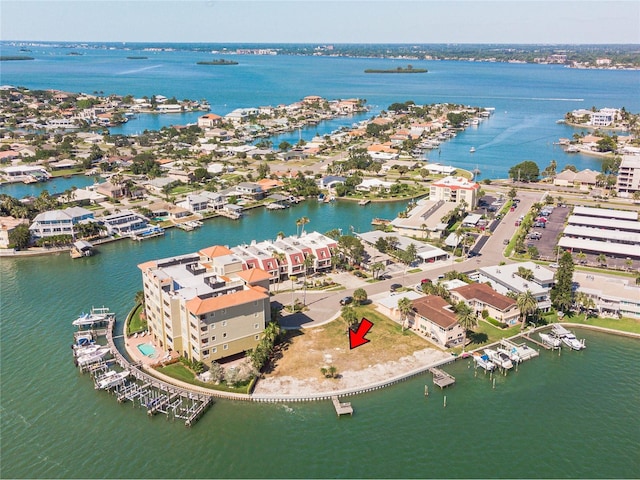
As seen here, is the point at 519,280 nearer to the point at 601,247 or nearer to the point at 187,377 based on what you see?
the point at 601,247

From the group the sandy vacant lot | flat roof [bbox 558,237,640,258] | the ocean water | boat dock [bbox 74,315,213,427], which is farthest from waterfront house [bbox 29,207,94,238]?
flat roof [bbox 558,237,640,258]

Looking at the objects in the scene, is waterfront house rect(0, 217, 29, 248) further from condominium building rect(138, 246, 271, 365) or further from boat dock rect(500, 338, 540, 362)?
boat dock rect(500, 338, 540, 362)

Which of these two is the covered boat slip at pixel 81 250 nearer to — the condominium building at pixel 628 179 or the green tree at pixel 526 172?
the green tree at pixel 526 172

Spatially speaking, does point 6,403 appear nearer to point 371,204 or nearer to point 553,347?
point 553,347

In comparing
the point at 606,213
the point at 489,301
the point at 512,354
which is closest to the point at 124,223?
the point at 489,301

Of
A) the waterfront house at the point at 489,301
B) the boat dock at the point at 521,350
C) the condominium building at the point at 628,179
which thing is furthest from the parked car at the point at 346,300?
the condominium building at the point at 628,179

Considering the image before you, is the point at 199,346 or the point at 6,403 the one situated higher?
the point at 199,346

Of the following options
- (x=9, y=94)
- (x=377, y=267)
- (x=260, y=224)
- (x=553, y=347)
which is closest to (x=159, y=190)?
(x=260, y=224)
